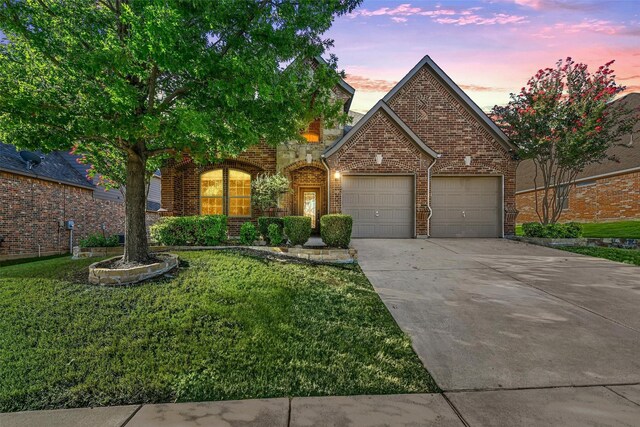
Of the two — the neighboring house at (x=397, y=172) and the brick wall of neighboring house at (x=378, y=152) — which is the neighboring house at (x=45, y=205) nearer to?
the neighboring house at (x=397, y=172)

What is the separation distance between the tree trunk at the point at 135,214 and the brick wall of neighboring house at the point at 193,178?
649 cm

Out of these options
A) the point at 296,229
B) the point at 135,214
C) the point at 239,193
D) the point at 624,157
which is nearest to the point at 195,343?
the point at 135,214

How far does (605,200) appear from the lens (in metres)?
17.8

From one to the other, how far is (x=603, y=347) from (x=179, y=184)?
13.9m

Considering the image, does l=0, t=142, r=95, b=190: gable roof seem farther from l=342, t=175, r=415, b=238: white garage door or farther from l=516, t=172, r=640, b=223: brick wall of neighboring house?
l=516, t=172, r=640, b=223: brick wall of neighboring house

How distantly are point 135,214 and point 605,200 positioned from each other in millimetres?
23860

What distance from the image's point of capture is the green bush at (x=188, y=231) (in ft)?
28.6

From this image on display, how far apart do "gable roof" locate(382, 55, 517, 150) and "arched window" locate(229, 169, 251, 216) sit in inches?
279

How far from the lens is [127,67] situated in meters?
4.67

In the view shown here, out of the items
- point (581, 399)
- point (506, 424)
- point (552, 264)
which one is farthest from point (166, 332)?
point (552, 264)

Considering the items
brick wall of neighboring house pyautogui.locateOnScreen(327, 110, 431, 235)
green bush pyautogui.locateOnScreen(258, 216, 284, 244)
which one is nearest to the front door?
brick wall of neighboring house pyautogui.locateOnScreen(327, 110, 431, 235)

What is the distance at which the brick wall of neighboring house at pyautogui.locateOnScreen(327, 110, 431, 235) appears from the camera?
40.0 feet

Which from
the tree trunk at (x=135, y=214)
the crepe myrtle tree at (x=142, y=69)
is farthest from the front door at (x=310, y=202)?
the tree trunk at (x=135, y=214)

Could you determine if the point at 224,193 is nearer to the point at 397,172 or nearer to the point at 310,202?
the point at 310,202
